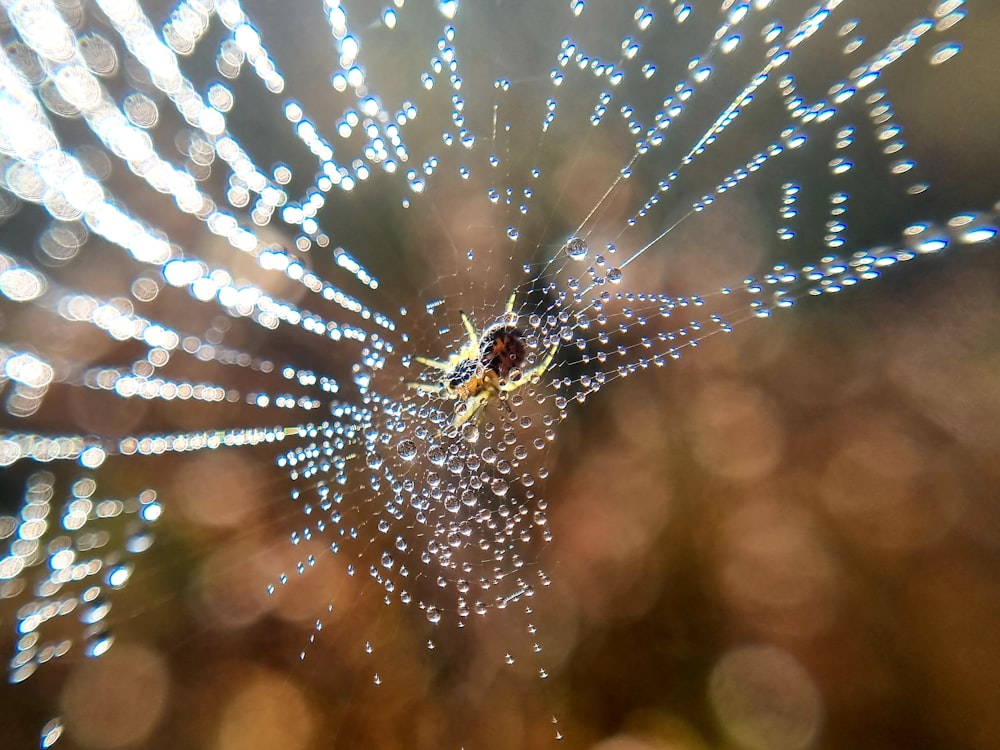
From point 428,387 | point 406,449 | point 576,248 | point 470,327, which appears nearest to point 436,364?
point 428,387

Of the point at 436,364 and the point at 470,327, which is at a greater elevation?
the point at 470,327

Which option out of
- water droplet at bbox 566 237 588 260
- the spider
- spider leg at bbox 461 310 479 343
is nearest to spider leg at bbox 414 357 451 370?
the spider

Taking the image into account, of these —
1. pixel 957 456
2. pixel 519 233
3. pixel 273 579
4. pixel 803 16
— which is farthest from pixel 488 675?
pixel 803 16

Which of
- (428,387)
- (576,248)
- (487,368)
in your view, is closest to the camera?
(576,248)

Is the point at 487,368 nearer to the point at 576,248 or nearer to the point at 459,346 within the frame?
the point at 459,346

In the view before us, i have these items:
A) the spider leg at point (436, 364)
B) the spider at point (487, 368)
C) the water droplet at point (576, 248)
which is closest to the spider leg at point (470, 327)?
the spider at point (487, 368)

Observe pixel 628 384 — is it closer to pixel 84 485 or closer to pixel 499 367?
pixel 499 367

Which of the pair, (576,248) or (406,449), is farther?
(406,449)

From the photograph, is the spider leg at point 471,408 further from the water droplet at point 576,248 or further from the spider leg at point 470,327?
the water droplet at point 576,248
